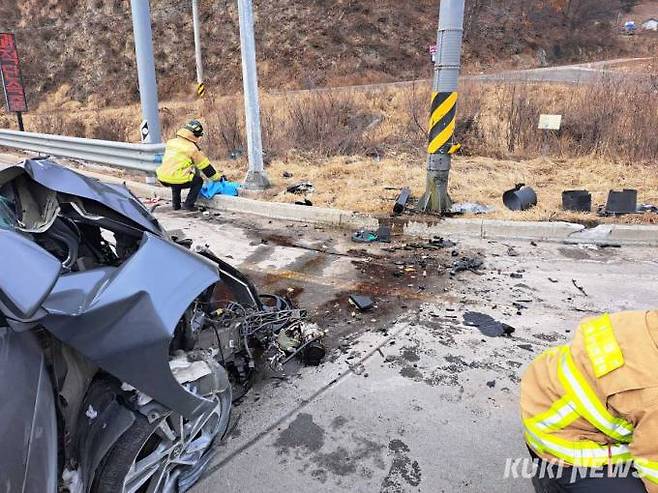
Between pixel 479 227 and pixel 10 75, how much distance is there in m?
15.5

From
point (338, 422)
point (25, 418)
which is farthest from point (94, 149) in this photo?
point (25, 418)

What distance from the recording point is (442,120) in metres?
6.55

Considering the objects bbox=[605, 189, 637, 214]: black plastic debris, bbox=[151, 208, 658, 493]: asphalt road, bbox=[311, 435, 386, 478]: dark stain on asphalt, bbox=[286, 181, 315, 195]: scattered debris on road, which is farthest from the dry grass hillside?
bbox=[311, 435, 386, 478]: dark stain on asphalt

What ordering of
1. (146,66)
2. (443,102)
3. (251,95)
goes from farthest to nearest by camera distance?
(146,66), (251,95), (443,102)

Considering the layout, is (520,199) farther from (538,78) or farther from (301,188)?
(538,78)

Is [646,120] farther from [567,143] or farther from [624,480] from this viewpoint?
[624,480]

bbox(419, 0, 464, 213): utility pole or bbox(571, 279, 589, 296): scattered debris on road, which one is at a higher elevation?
bbox(419, 0, 464, 213): utility pole

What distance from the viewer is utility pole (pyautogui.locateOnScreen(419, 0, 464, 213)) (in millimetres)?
6219

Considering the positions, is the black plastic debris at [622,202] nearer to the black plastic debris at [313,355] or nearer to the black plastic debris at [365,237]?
the black plastic debris at [365,237]

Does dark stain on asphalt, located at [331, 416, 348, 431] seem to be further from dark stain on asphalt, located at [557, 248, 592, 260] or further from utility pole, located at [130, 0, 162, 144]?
utility pole, located at [130, 0, 162, 144]

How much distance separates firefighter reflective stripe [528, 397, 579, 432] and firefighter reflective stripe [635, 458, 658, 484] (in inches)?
8.1

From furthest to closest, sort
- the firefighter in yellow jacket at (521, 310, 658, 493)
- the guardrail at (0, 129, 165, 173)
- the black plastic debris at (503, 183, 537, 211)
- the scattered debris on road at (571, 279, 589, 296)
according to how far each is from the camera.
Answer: the guardrail at (0, 129, 165, 173) → the black plastic debris at (503, 183, 537, 211) → the scattered debris on road at (571, 279, 589, 296) → the firefighter in yellow jacket at (521, 310, 658, 493)

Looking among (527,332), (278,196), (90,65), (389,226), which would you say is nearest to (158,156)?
(278,196)

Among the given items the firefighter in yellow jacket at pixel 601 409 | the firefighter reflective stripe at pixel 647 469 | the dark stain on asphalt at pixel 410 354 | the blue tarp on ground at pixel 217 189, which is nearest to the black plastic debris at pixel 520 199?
the dark stain on asphalt at pixel 410 354
